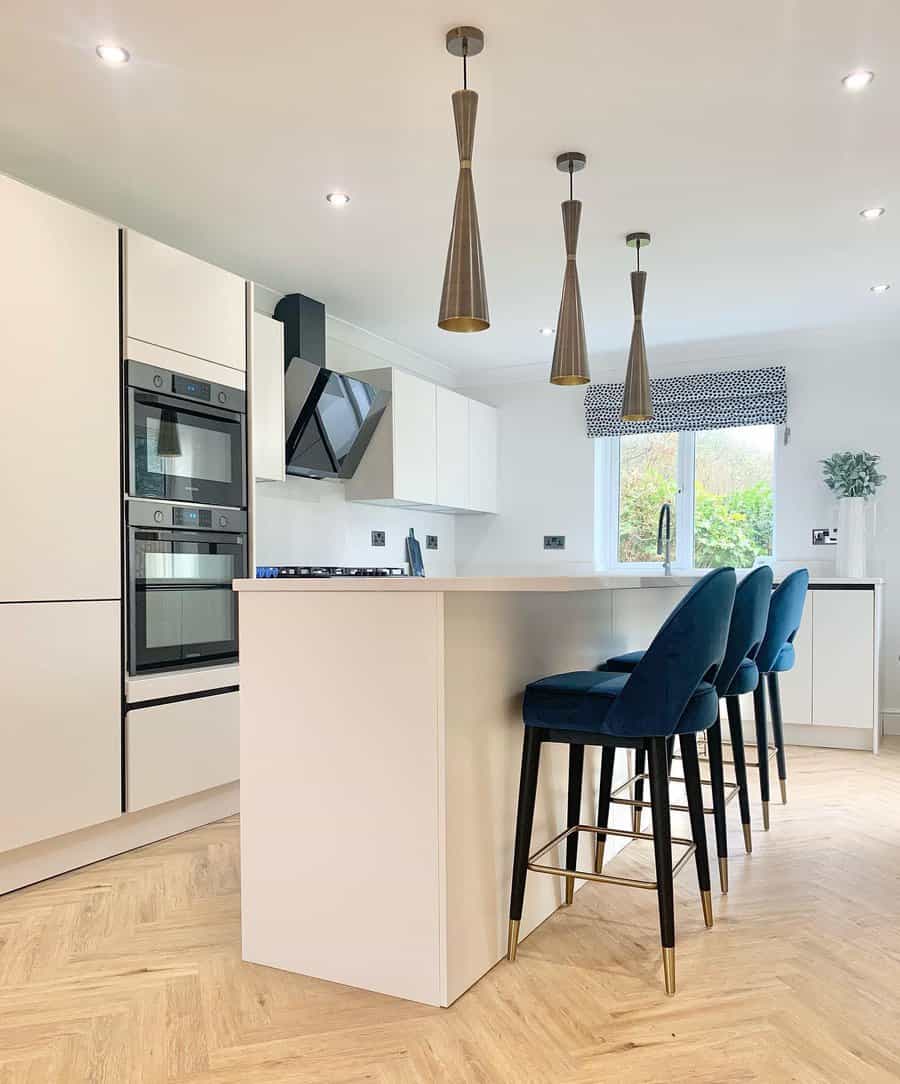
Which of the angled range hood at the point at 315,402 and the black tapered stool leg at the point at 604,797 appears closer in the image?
the black tapered stool leg at the point at 604,797

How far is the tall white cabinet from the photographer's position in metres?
2.70

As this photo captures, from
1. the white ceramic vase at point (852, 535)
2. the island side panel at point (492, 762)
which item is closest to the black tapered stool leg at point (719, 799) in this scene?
the island side panel at point (492, 762)

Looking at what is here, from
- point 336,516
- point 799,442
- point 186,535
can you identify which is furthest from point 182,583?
point 799,442

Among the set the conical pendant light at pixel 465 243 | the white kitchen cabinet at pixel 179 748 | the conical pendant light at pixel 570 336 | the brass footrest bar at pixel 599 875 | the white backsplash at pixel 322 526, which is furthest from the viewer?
the white backsplash at pixel 322 526

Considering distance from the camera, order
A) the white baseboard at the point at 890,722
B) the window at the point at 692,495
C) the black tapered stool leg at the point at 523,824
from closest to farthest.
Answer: the black tapered stool leg at the point at 523,824 → the white baseboard at the point at 890,722 → the window at the point at 692,495

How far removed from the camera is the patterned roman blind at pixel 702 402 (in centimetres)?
550

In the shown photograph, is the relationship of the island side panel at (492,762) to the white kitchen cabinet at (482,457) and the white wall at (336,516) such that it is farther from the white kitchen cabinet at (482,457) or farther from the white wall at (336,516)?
the white kitchen cabinet at (482,457)

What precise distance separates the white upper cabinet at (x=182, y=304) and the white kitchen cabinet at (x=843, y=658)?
3.29 metres

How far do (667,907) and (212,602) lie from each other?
2164mm

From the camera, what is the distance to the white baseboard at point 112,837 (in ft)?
9.06

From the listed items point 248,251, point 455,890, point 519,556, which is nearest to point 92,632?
point 455,890

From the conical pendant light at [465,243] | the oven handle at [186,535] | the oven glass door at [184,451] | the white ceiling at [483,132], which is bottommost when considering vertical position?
the oven handle at [186,535]

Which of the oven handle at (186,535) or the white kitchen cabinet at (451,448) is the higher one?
the white kitchen cabinet at (451,448)

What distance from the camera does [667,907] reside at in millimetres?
1961
